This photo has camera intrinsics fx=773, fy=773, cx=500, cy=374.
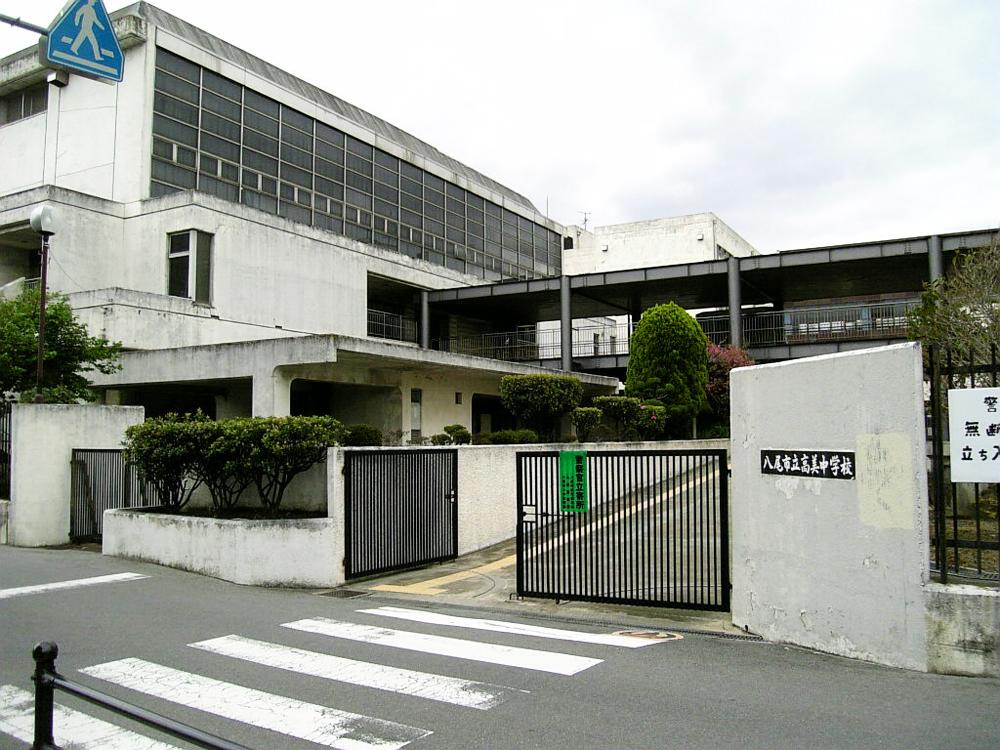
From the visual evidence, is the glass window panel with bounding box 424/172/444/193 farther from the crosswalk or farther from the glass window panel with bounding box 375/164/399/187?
the crosswalk

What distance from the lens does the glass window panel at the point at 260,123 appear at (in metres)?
29.0

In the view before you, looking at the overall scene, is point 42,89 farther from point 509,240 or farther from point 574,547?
point 574,547

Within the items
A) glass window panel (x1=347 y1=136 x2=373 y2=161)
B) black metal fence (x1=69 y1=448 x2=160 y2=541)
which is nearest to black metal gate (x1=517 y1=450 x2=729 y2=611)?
black metal fence (x1=69 y1=448 x2=160 y2=541)

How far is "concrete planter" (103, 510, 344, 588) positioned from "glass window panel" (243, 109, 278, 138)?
2122 cm

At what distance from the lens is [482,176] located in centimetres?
4403

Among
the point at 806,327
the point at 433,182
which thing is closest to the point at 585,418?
the point at 806,327

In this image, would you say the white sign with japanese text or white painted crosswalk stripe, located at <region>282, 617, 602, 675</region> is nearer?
the white sign with japanese text

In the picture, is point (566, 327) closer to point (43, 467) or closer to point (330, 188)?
Answer: point (330, 188)

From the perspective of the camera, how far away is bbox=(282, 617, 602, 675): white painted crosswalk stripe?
655cm

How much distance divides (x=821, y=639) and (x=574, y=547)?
132 inches

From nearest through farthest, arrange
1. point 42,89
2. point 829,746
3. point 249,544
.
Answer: point 829,746, point 249,544, point 42,89

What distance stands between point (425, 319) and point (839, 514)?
28928 mm

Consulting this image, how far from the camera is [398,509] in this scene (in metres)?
11.4

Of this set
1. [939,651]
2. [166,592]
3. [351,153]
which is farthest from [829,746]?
[351,153]
